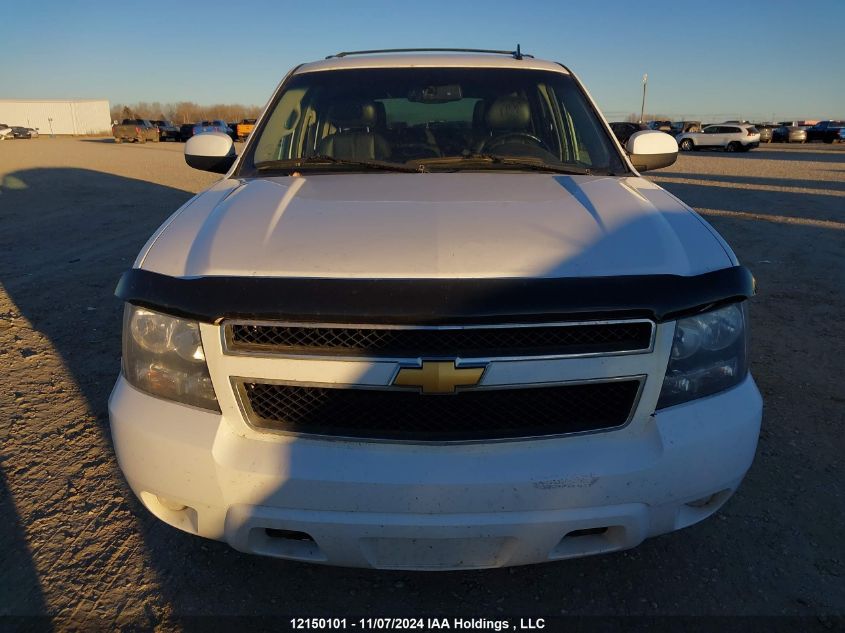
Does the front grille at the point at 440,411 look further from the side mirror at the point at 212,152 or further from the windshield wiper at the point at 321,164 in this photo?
the side mirror at the point at 212,152

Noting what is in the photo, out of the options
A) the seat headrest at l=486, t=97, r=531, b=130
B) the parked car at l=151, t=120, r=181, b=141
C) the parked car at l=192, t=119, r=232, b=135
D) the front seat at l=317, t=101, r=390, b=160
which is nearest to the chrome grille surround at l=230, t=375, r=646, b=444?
the front seat at l=317, t=101, r=390, b=160

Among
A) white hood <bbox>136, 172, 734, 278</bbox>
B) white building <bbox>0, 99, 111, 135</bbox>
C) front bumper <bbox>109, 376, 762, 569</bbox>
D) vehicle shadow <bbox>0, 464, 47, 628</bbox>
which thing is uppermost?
white building <bbox>0, 99, 111, 135</bbox>

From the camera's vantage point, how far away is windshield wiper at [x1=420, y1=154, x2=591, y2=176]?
284 cm

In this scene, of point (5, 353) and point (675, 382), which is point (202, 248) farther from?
point (5, 353)

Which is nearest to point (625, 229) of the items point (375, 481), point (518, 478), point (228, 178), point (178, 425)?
point (518, 478)

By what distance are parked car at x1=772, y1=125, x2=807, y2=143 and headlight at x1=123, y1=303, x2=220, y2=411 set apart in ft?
176

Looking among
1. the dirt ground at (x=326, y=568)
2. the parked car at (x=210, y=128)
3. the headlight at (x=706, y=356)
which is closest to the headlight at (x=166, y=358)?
the dirt ground at (x=326, y=568)

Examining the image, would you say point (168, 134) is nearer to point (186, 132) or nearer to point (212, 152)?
point (186, 132)

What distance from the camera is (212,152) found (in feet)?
11.2

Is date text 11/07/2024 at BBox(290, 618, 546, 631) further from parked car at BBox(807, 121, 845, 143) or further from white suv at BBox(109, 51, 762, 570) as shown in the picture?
parked car at BBox(807, 121, 845, 143)

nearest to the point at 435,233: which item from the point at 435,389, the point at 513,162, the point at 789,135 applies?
the point at 435,389

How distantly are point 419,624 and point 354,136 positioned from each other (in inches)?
90.9

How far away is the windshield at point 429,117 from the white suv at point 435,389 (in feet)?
4.01

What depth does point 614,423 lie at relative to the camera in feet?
5.82
